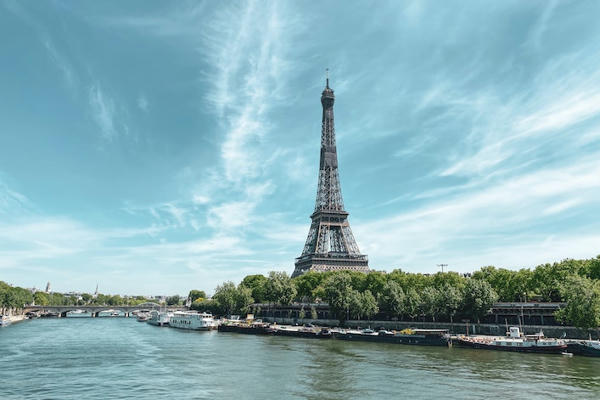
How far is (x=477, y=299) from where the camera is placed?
76.7 metres

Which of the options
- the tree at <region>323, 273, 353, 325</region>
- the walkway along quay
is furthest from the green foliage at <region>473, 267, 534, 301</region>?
the tree at <region>323, 273, 353, 325</region>

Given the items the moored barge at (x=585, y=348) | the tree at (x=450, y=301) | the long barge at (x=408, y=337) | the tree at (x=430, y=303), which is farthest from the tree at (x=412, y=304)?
the moored barge at (x=585, y=348)

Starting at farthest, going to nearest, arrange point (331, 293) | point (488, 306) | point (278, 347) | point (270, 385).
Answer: point (331, 293) < point (488, 306) < point (278, 347) < point (270, 385)

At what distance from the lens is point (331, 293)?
3949 inches

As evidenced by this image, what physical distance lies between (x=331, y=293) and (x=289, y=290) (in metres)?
25.5

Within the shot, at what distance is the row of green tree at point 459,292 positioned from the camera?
64.2 m

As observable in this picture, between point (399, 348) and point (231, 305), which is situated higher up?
point (231, 305)

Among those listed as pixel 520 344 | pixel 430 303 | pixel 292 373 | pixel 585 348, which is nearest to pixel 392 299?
pixel 430 303

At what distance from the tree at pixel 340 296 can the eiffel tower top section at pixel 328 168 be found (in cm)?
4853

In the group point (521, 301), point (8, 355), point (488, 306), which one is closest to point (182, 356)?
point (8, 355)

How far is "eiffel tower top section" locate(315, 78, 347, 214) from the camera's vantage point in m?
154

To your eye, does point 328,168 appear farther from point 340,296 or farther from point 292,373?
point 292,373

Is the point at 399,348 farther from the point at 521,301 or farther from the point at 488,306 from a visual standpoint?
the point at 521,301

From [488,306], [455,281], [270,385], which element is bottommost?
[270,385]
